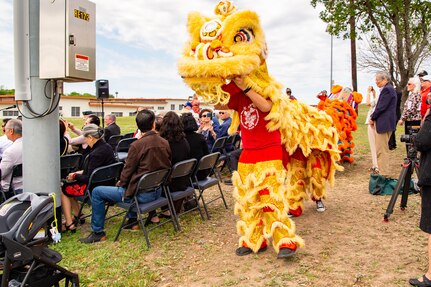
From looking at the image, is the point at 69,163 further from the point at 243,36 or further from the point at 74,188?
the point at 243,36

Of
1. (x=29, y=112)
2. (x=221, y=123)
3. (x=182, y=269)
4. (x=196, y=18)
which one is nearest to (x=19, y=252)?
(x=182, y=269)

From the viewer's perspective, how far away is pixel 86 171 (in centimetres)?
519

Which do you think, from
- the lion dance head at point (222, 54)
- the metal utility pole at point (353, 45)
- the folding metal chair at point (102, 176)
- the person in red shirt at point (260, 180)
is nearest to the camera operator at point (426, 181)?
the person in red shirt at point (260, 180)

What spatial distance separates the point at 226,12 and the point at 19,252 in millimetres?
2629

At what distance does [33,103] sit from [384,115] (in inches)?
221

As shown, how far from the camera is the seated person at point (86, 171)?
5102 millimetres

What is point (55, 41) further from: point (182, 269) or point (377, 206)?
point (377, 206)

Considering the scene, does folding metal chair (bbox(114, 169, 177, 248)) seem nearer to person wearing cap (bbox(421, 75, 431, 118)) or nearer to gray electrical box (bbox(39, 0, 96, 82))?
gray electrical box (bbox(39, 0, 96, 82))

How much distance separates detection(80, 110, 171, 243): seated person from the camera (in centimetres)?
453

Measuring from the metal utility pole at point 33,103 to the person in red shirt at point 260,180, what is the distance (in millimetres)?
1900

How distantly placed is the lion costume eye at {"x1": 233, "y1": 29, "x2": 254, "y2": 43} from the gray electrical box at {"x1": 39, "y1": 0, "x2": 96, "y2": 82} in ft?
5.46

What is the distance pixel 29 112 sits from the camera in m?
4.29

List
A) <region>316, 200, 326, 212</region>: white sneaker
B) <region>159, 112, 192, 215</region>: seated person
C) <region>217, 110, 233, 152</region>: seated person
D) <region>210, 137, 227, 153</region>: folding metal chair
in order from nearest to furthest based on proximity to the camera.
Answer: <region>159, 112, 192, 215</region>: seated person, <region>316, 200, 326, 212</region>: white sneaker, <region>210, 137, 227, 153</region>: folding metal chair, <region>217, 110, 233, 152</region>: seated person

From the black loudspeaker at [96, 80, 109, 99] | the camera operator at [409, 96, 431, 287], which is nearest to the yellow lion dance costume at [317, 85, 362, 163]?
→ the camera operator at [409, 96, 431, 287]
